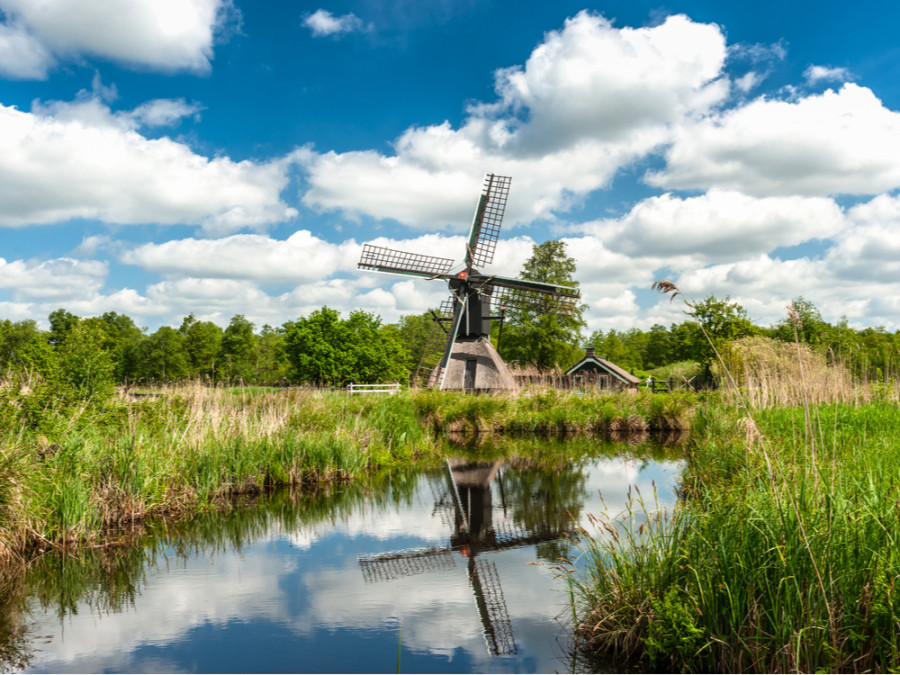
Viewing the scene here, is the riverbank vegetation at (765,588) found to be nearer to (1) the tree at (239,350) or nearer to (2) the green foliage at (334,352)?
(2) the green foliage at (334,352)

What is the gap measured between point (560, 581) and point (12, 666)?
512 centimetres

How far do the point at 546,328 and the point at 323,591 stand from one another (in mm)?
38840

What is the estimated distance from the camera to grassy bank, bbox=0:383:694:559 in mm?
7375

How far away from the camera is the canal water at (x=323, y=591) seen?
484cm

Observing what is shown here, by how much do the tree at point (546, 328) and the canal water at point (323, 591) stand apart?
110 ft

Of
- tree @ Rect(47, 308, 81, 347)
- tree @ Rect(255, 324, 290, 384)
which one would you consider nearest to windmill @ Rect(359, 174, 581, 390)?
tree @ Rect(255, 324, 290, 384)

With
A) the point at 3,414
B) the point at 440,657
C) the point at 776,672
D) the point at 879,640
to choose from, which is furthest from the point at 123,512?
the point at 879,640

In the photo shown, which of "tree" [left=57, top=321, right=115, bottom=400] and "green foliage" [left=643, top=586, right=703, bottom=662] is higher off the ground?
"tree" [left=57, top=321, right=115, bottom=400]

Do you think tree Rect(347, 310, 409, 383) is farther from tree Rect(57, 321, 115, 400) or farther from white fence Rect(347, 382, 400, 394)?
tree Rect(57, 321, 115, 400)

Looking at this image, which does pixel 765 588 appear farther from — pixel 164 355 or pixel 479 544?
pixel 164 355

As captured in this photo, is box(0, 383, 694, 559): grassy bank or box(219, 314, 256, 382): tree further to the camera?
box(219, 314, 256, 382): tree

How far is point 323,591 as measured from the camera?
633cm

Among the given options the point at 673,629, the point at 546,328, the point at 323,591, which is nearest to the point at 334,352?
the point at 546,328

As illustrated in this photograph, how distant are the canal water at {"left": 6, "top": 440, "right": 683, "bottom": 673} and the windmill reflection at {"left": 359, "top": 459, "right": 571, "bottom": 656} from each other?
0.03m
